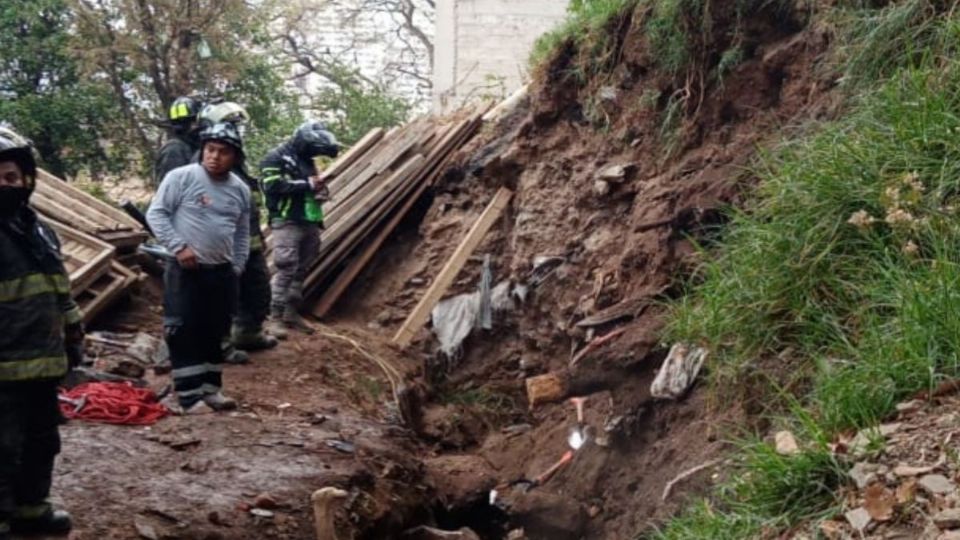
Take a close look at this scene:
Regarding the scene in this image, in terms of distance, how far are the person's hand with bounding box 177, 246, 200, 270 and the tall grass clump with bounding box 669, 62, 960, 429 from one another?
283cm

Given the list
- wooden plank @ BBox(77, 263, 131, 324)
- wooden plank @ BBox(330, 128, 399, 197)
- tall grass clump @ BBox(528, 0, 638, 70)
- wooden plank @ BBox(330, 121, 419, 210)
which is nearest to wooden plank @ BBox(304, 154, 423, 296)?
wooden plank @ BBox(330, 121, 419, 210)

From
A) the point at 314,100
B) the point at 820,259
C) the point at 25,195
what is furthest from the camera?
the point at 314,100

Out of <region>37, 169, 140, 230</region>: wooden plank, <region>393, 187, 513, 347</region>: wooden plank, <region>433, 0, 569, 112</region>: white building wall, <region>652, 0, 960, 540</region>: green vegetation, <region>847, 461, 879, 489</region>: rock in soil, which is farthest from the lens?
<region>433, 0, 569, 112</region>: white building wall

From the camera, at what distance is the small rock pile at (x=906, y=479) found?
3.76 m

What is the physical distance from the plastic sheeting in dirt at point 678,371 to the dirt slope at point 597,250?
8 cm

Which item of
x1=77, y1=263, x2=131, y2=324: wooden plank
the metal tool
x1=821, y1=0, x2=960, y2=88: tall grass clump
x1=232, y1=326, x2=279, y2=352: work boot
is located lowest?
the metal tool

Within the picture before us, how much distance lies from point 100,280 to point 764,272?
5.44 m

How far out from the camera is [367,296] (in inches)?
416

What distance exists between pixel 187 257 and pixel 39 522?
2.18 m

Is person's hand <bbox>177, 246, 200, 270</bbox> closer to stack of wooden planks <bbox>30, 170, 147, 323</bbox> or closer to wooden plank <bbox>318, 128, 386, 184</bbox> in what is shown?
stack of wooden planks <bbox>30, 170, 147, 323</bbox>

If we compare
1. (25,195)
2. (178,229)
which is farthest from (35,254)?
(178,229)

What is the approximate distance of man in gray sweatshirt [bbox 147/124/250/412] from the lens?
6723 millimetres

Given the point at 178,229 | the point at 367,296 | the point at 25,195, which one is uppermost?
the point at 25,195

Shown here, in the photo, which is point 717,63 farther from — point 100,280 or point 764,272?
point 100,280
